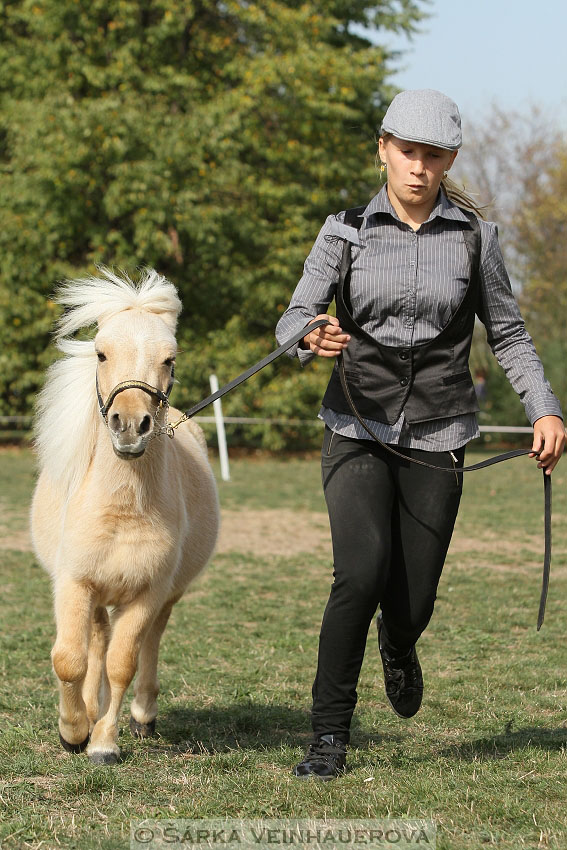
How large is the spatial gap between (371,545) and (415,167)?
1.42m

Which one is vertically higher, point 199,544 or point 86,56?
point 86,56

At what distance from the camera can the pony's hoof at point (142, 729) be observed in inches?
184

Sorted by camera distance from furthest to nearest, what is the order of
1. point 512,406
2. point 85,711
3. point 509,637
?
point 512,406
point 509,637
point 85,711

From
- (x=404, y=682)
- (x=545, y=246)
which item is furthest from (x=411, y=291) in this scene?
(x=545, y=246)

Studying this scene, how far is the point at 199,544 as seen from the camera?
201 inches

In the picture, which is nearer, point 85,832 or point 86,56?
point 85,832

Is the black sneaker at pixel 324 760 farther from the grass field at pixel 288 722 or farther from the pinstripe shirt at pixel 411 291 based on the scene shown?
the pinstripe shirt at pixel 411 291

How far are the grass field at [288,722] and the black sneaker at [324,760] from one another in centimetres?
6

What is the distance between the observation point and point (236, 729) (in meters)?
4.80

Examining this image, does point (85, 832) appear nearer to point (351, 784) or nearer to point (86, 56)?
point (351, 784)

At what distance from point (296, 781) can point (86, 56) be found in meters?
20.9

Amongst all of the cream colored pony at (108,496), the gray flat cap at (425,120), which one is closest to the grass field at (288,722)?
the cream colored pony at (108,496)

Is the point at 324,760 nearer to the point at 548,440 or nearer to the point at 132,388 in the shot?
the point at 548,440

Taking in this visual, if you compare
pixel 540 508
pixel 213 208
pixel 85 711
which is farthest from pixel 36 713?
pixel 213 208
